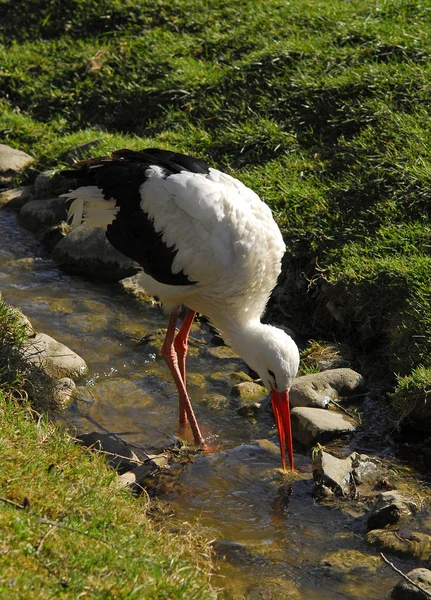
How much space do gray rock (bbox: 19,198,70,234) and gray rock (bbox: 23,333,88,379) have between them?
1934 mm

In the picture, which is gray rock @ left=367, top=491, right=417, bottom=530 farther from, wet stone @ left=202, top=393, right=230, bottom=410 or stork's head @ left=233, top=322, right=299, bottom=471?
wet stone @ left=202, top=393, right=230, bottom=410

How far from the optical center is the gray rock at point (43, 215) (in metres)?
7.38

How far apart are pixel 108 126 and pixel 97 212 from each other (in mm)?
2907

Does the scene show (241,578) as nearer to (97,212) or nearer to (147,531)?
(147,531)

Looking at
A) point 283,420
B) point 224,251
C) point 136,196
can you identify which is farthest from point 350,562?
point 136,196

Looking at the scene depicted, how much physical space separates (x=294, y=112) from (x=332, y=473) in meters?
3.94

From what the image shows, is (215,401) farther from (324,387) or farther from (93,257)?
(93,257)

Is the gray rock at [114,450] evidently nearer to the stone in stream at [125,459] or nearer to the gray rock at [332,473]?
the stone in stream at [125,459]

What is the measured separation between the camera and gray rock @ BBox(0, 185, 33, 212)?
7762 millimetres

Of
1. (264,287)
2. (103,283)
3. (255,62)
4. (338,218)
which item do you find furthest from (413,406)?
(255,62)

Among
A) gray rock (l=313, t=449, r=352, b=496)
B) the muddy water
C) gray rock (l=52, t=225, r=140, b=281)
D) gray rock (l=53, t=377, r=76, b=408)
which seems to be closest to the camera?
the muddy water

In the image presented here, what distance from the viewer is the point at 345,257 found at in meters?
6.29

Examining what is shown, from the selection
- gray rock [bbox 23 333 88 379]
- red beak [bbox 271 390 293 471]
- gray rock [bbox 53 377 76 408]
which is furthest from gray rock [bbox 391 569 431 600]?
gray rock [bbox 23 333 88 379]

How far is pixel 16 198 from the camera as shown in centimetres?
779
